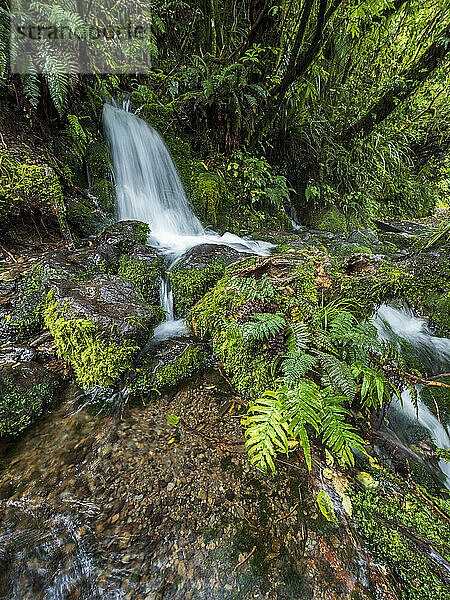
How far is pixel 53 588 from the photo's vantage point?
119cm

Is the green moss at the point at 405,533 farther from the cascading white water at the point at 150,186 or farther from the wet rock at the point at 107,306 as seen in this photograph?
the cascading white water at the point at 150,186

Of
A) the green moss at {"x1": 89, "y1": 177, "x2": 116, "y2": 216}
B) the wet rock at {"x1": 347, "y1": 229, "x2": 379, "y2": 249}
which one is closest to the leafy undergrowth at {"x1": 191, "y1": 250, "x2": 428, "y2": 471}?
the green moss at {"x1": 89, "y1": 177, "x2": 116, "y2": 216}

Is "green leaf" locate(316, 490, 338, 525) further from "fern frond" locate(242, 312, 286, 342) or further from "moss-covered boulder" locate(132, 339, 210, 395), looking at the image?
"moss-covered boulder" locate(132, 339, 210, 395)

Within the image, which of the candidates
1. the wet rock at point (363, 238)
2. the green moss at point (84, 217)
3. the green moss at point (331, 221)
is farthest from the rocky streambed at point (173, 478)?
the green moss at point (331, 221)

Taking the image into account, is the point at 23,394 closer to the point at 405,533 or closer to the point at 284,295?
the point at 284,295

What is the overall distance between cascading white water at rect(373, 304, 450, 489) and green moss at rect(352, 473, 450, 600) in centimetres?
62

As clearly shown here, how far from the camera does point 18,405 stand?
1938mm

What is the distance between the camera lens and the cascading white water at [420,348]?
219cm

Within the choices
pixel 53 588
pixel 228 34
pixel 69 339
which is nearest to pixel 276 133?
pixel 228 34

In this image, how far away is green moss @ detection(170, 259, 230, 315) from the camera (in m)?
3.17

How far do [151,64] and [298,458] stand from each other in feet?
28.7

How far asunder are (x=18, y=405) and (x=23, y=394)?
0.28ft

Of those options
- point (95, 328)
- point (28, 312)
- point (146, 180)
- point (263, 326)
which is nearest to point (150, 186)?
point (146, 180)

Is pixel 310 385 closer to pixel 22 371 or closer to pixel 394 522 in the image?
pixel 394 522
